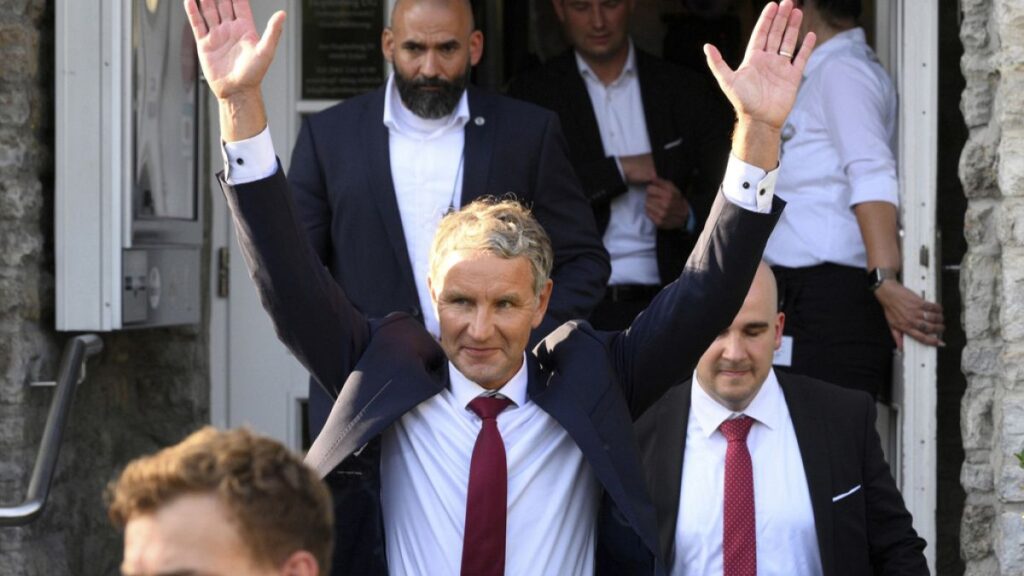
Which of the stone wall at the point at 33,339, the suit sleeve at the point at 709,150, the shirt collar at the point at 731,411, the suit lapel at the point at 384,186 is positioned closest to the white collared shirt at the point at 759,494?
the shirt collar at the point at 731,411

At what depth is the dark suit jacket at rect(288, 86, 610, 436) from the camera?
4.71m

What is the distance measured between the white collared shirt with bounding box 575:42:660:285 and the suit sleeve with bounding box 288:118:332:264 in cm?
137

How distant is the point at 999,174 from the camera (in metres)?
4.63

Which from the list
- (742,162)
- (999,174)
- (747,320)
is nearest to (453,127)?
(747,320)

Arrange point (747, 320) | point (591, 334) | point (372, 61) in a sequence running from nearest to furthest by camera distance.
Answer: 1. point (591, 334)
2. point (747, 320)
3. point (372, 61)

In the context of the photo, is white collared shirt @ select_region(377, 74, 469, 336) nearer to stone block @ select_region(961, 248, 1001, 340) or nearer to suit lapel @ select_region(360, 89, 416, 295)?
suit lapel @ select_region(360, 89, 416, 295)

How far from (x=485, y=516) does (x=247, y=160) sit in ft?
2.41

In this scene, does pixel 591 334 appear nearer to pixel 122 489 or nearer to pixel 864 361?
pixel 122 489

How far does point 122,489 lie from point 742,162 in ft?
4.73

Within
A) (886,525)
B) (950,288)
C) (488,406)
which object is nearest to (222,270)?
(950,288)

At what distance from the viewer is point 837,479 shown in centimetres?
396

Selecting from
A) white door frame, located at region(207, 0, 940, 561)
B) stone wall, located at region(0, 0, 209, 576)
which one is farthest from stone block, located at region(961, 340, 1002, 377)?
stone wall, located at region(0, 0, 209, 576)

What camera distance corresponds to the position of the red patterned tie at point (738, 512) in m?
3.87

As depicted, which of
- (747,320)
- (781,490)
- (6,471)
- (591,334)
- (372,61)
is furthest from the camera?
(372,61)
